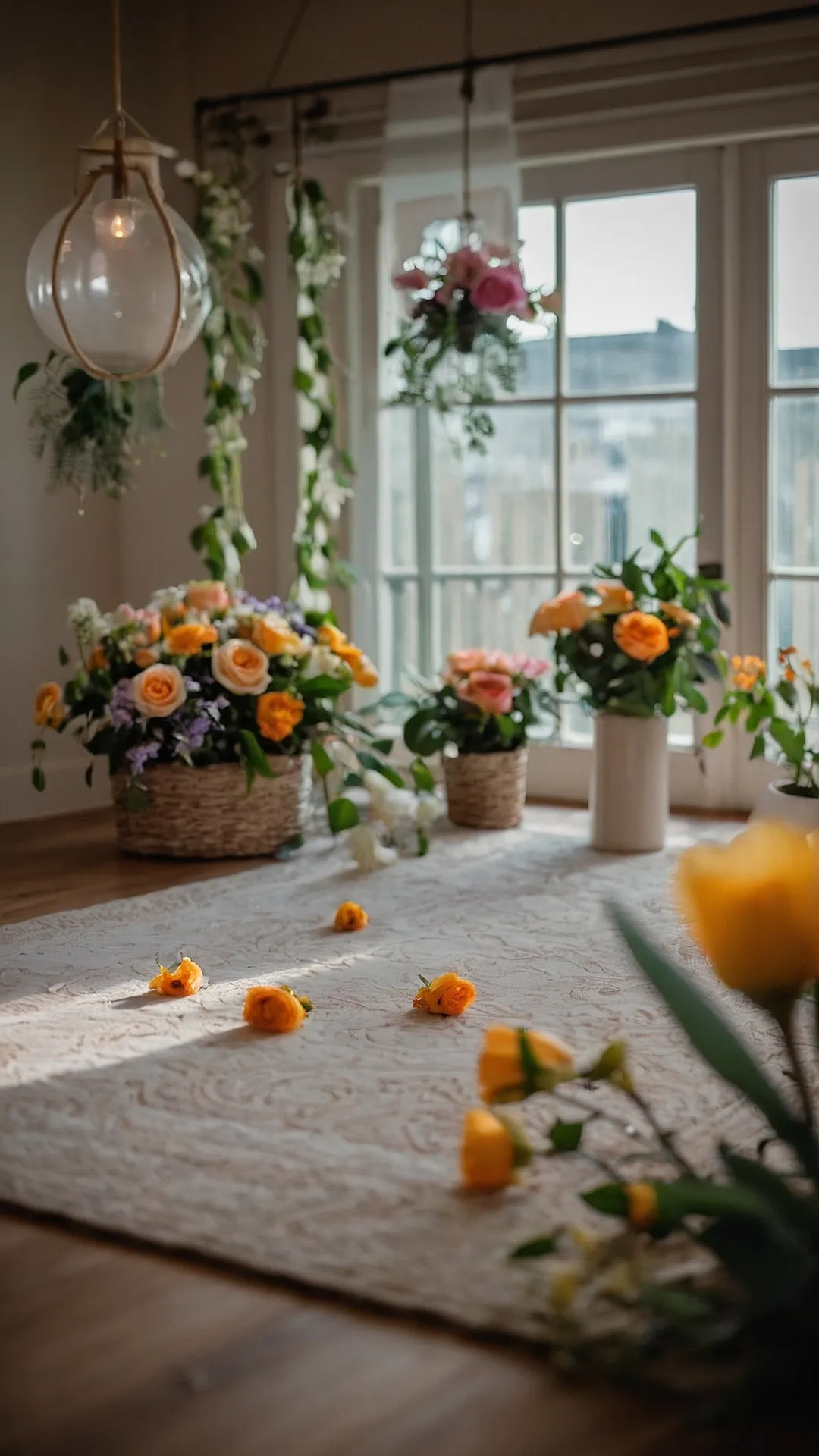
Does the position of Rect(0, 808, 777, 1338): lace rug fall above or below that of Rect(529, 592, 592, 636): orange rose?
below

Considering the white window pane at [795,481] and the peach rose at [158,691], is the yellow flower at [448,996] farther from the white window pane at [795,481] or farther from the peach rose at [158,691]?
the white window pane at [795,481]

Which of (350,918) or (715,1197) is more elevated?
(715,1197)

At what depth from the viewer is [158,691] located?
3338 millimetres

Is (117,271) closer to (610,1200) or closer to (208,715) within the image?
(208,715)

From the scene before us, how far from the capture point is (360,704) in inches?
174

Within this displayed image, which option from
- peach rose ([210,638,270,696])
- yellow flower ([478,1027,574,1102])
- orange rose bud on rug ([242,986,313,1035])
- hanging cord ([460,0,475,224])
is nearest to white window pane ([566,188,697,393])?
hanging cord ([460,0,475,224])

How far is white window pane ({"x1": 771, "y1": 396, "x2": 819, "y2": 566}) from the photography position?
386 centimetres

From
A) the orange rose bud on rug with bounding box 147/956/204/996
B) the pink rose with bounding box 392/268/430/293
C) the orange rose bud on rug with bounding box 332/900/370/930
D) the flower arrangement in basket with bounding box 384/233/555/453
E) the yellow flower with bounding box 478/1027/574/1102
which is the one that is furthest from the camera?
the pink rose with bounding box 392/268/430/293

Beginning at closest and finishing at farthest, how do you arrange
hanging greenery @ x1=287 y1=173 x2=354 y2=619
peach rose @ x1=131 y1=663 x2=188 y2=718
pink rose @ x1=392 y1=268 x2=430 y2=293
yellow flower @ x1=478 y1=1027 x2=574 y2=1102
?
yellow flower @ x1=478 y1=1027 x2=574 y2=1102 < peach rose @ x1=131 y1=663 x2=188 y2=718 < pink rose @ x1=392 y1=268 x2=430 y2=293 < hanging greenery @ x1=287 y1=173 x2=354 y2=619

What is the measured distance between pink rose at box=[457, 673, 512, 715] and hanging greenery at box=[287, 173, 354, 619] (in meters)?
0.63

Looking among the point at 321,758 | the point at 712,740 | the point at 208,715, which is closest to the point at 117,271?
the point at 208,715

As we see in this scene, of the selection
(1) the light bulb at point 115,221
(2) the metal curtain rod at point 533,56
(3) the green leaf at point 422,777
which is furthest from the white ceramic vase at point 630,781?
(2) the metal curtain rod at point 533,56

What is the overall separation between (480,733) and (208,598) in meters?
0.70

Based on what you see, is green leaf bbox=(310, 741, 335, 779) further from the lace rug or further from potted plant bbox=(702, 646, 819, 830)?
potted plant bbox=(702, 646, 819, 830)
